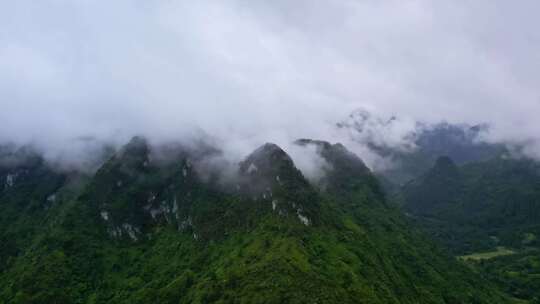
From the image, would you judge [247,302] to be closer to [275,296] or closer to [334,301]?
[275,296]

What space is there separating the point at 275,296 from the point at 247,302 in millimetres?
10866

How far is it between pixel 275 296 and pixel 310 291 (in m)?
13.3

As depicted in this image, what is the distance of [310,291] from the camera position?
656ft

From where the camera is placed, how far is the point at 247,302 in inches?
7830

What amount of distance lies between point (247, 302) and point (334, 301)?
101 feet

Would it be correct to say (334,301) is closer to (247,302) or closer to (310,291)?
(310,291)

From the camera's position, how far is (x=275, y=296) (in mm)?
195625

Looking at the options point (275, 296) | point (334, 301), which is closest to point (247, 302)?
point (275, 296)

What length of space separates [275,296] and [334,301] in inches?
817

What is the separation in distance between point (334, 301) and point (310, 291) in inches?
370

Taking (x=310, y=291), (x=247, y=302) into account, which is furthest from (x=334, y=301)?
(x=247, y=302)

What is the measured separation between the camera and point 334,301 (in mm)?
195875
